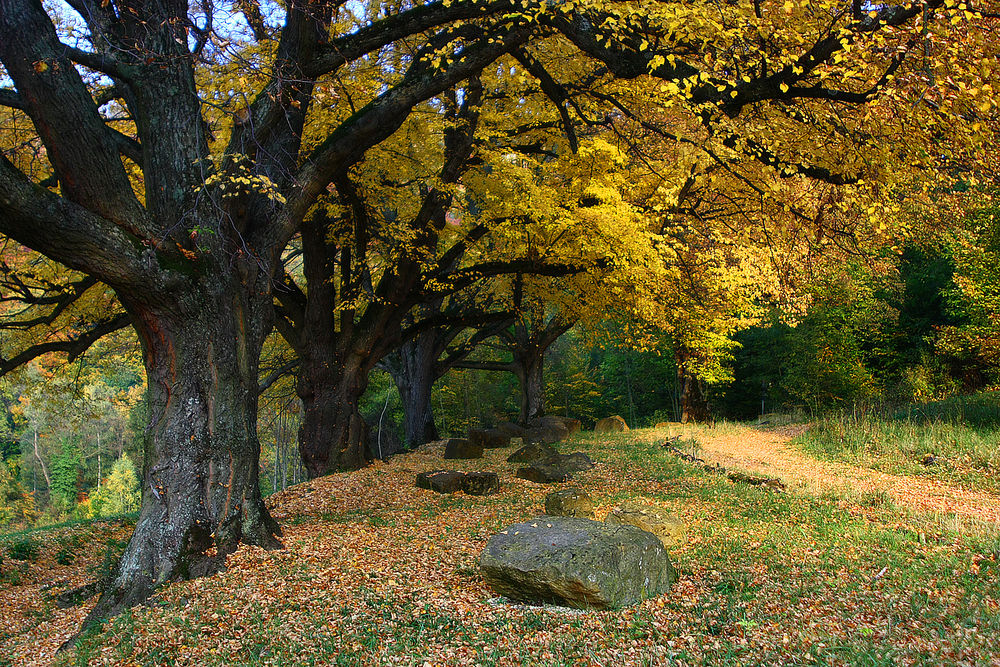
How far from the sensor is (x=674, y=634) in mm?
4430

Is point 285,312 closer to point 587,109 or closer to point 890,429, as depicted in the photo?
point 587,109

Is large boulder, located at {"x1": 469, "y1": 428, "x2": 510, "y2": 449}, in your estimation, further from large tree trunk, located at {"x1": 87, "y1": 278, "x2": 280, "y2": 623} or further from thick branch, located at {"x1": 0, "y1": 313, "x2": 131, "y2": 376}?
large tree trunk, located at {"x1": 87, "y1": 278, "x2": 280, "y2": 623}

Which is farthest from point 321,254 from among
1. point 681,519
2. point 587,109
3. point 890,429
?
point 890,429

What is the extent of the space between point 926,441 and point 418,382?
1405 cm

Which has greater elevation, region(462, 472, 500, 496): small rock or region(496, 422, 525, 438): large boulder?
region(462, 472, 500, 496): small rock

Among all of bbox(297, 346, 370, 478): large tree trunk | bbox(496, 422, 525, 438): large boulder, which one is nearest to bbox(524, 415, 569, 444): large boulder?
bbox(496, 422, 525, 438): large boulder

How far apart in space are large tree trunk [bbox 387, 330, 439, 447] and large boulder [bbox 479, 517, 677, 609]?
14588mm

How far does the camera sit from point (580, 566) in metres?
5.16

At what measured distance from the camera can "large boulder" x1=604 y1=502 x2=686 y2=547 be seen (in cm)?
690

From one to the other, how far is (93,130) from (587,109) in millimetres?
7192

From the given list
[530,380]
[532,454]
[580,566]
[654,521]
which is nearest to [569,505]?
[654,521]

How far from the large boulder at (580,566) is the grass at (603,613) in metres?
0.21

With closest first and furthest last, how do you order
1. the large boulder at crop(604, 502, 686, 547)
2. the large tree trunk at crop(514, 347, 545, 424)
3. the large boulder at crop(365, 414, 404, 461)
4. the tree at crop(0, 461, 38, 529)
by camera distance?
1. the large boulder at crop(604, 502, 686, 547)
2. the large tree trunk at crop(514, 347, 545, 424)
3. the large boulder at crop(365, 414, 404, 461)
4. the tree at crop(0, 461, 38, 529)

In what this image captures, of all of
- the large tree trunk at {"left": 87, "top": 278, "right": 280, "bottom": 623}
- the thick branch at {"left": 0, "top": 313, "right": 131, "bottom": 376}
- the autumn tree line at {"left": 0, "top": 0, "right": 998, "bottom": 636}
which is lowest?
the large tree trunk at {"left": 87, "top": 278, "right": 280, "bottom": 623}
